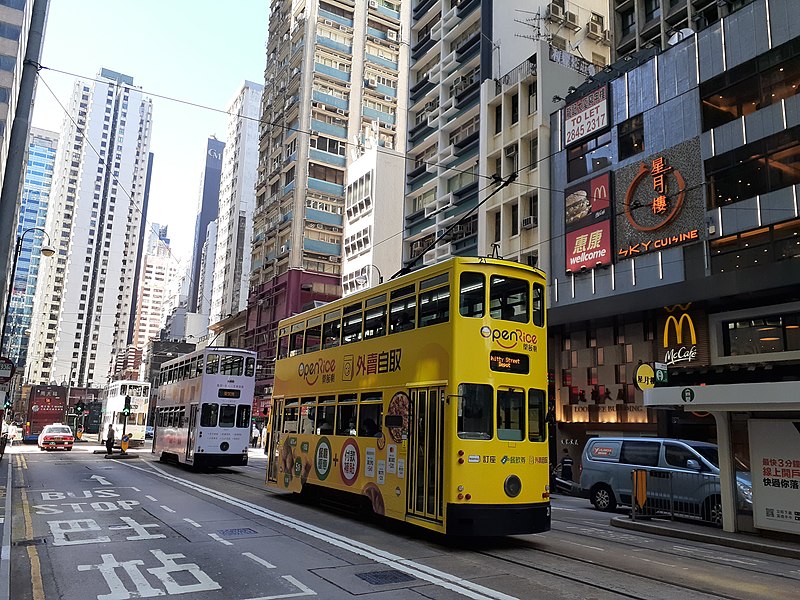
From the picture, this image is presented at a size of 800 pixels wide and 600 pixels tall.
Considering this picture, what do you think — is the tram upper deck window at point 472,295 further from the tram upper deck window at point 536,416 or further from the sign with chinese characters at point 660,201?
the sign with chinese characters at point 660,201

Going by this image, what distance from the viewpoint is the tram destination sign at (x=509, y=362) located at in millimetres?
10273

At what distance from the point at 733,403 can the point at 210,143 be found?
16322 centimetres

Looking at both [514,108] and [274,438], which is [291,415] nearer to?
[274,438]

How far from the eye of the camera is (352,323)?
44.7 ft

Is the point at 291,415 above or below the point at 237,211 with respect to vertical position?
below

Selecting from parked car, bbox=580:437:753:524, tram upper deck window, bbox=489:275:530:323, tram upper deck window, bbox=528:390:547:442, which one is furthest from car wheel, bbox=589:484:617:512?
tram upper deck window, bbox=489:275:530:323

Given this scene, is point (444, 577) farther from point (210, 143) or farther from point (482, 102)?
point (210, 143)

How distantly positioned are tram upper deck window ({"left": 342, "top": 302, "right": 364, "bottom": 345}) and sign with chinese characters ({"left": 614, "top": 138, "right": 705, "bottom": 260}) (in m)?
15.7

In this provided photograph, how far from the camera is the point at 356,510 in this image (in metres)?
14.1

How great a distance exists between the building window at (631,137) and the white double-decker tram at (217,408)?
1769 cm

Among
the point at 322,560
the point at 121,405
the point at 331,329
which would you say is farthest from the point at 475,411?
the point at 121,405

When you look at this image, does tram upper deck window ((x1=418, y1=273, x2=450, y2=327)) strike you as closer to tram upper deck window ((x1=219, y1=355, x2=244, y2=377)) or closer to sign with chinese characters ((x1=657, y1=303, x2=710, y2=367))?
tram upper deck window ((x1=219, y1=355, x2=244, y2=377))

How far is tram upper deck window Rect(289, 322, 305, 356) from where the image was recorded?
16172 millimetres

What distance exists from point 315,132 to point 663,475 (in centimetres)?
4925
